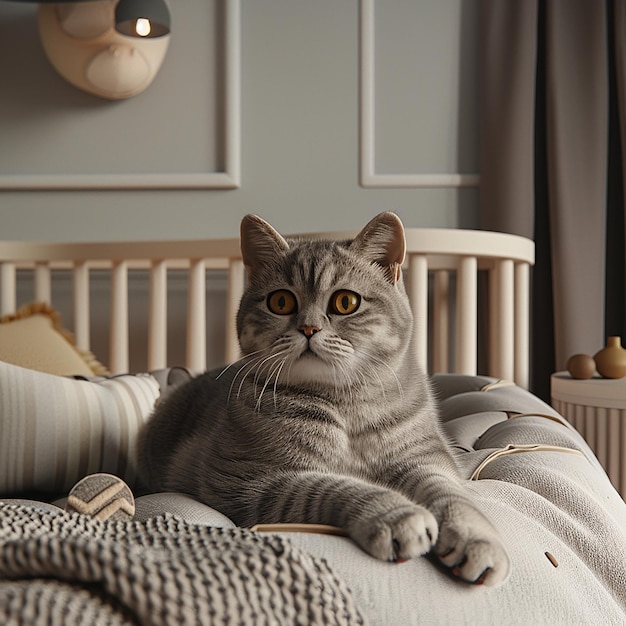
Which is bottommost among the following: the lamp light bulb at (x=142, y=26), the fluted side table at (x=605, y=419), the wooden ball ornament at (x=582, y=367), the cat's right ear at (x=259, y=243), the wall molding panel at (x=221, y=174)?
the fluted side table at (x=605, y=419)

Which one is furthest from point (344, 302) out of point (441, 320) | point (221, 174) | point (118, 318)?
point (221, 174)

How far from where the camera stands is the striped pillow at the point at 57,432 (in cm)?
92

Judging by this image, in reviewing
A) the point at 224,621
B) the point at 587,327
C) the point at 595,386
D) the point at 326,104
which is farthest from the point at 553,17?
the point at 224,621

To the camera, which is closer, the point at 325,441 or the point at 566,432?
the point at 325,441

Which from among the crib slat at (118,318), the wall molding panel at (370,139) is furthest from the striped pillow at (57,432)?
the wall molding panel at (370,139)

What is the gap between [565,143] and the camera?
2225 mm

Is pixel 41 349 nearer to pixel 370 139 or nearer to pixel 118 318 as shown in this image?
pixel 118 318

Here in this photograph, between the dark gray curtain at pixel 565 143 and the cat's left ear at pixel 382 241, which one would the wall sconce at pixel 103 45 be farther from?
the cat's left ear at pixel 382 241

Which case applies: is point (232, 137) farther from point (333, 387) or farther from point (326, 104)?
point (333, 387)

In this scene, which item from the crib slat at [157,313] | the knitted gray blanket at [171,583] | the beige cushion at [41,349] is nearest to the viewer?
the knitted gray blanket at [171,583]

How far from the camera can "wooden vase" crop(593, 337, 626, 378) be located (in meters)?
1.71

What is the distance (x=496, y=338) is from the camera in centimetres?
181

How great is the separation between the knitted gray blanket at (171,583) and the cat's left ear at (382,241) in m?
0.44

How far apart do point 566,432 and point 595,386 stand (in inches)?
25.8
